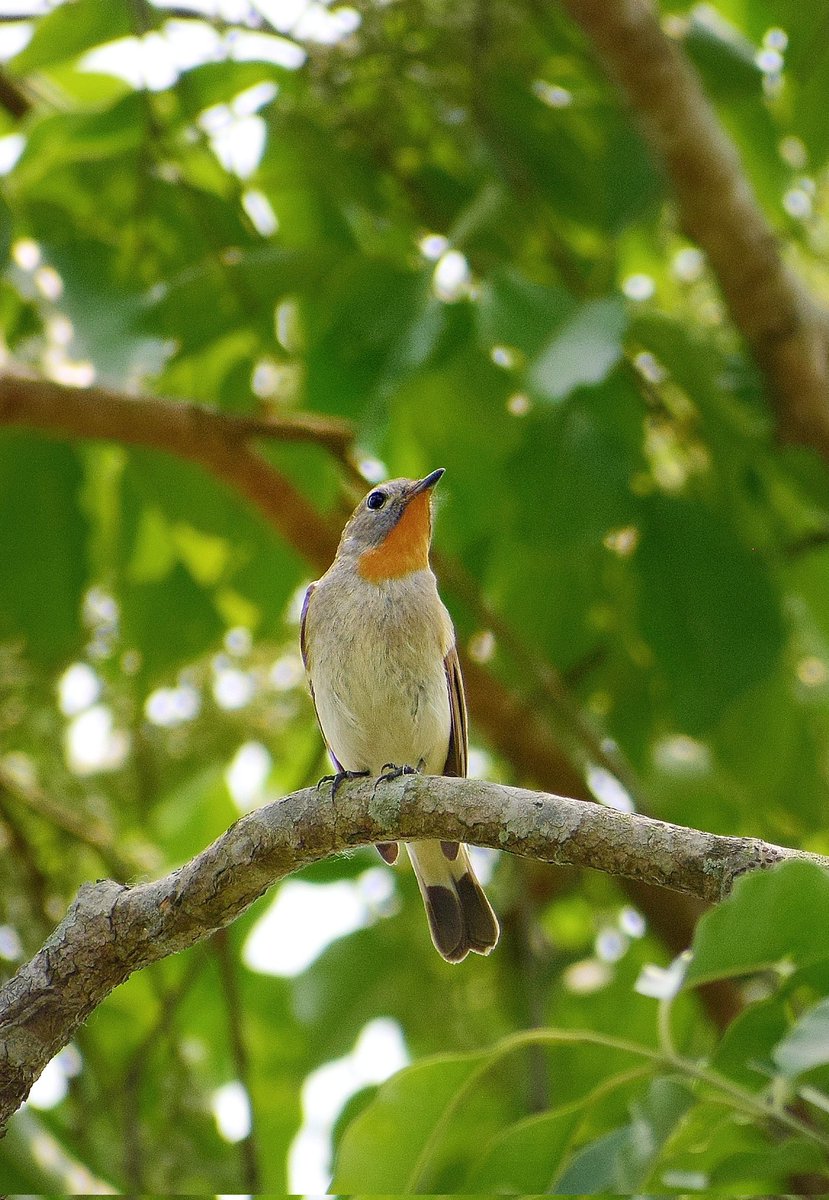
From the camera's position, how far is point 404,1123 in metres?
3.48

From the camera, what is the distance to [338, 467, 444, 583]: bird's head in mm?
5051

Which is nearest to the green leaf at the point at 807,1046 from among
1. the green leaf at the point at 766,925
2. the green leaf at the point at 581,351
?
the green leaf at the point at 766,925

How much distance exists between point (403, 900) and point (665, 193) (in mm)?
3424

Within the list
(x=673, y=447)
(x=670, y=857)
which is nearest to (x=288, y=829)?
(x=670, y=857)

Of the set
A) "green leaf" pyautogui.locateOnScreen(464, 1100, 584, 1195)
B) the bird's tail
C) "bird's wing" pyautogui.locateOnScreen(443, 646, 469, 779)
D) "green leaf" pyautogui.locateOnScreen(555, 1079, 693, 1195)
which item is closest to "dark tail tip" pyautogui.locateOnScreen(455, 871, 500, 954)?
the bird's tail

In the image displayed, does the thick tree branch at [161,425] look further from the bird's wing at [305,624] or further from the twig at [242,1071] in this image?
the twig at [242,1071]

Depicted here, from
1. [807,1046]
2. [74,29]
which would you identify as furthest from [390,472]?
[807,1046]

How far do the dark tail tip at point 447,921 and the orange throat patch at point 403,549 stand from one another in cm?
116

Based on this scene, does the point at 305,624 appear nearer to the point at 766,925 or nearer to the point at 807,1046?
the point at 766,925

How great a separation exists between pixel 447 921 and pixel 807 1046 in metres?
2.78

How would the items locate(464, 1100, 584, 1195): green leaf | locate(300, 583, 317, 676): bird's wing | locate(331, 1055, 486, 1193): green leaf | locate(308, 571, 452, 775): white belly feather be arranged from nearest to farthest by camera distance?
locate(464, 1100, 584, 1195): green leaf → locate(331, 1055, 486, 1193): green leaf → locate(308, 571, 452, 775): white belly feather → locate(300, 583, 317, 676): bird's wing

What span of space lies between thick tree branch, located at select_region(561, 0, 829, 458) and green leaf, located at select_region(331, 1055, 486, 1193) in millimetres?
3575

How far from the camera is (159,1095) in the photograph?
538cm

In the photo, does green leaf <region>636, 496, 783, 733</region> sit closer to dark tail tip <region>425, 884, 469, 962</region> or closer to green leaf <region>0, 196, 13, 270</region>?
dark tail tip <region>425, 884, 469, 962</region>
